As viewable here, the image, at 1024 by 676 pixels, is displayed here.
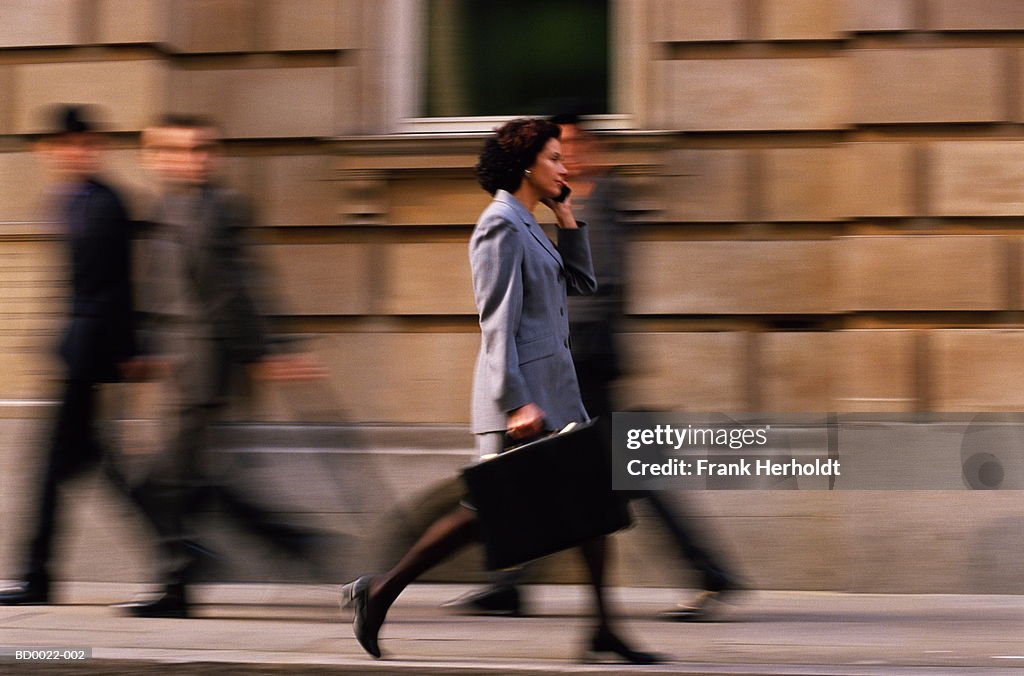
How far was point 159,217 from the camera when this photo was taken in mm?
5055

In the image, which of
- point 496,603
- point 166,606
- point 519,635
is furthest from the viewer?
point 496,603

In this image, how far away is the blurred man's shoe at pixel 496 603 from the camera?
5.16 metres

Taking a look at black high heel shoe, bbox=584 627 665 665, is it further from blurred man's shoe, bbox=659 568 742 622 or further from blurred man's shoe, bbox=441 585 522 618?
blurred man's shoe, bbox=441 585 522 618

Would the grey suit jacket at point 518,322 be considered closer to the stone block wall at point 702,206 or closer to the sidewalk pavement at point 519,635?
the sidewalk pavement at point 519,635

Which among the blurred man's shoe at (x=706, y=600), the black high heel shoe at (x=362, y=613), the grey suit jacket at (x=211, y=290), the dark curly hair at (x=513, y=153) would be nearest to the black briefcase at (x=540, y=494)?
the black high heel shoe at (x=362, y=613)

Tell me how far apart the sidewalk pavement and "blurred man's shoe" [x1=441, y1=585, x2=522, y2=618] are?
3.2 inches

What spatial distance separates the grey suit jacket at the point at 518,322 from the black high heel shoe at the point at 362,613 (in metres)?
0.63

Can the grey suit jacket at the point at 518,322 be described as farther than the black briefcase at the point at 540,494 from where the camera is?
Yes

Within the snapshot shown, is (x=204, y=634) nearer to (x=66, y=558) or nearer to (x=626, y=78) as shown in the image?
Result: (x=66, y=558)

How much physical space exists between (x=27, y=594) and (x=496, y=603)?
1853 millimetres

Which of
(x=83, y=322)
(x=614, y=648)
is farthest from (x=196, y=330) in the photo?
(x=614, y=648)

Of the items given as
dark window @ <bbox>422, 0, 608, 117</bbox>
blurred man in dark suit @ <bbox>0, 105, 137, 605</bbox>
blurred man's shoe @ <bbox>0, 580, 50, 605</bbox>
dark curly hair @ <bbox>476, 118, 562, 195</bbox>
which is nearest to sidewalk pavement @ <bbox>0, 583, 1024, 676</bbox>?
blurred man's shoe @ <bbox>0, 580, 50, 605</bbox>

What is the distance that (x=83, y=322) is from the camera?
5.07 metres

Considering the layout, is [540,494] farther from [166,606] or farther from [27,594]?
[27,594]
